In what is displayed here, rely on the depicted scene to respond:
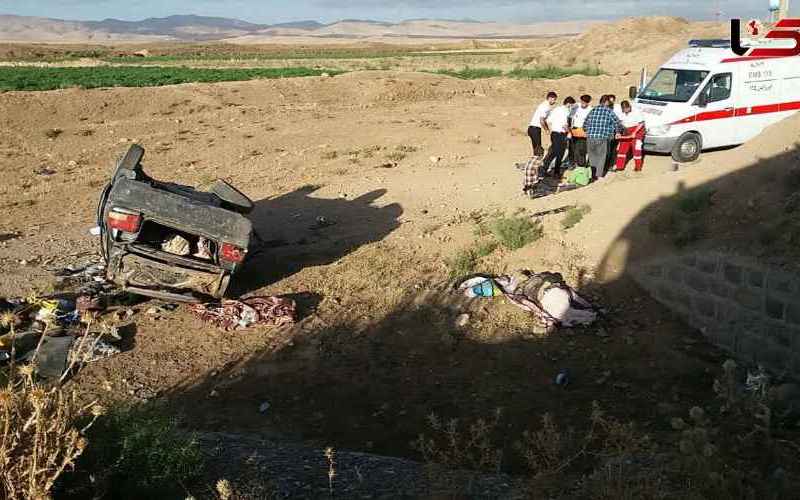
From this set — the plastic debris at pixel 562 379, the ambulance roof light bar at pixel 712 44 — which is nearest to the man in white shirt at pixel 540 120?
the ambulance roof light bar at pixel 712 44

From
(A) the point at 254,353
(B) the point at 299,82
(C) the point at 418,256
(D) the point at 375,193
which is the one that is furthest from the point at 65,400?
(B) the point at 299,82

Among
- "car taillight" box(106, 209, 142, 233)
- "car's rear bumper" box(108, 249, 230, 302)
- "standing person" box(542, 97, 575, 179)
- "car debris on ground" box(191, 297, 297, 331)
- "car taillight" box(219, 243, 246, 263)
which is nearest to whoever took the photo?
"car taillight" box(106, 209, 142, 233)

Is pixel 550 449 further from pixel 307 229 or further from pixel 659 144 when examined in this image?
pixel 659 144

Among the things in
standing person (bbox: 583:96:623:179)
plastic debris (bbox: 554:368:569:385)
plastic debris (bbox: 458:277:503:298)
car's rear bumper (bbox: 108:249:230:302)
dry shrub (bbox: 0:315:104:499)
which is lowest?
plastic debris (bbox: 554:368:569:385)

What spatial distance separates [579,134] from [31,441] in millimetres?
11925

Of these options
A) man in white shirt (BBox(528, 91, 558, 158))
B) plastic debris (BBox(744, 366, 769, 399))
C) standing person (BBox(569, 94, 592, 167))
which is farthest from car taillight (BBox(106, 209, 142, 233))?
standing person (BBox(569, 94, 592, 167))

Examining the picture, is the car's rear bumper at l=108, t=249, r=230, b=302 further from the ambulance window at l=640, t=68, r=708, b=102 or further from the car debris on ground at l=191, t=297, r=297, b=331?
the ambulance window at l=640, t=68, r=708, b=102

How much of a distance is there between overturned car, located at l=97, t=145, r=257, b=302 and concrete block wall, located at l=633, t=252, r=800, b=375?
15.3ft

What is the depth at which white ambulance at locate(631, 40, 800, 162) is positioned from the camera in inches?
538

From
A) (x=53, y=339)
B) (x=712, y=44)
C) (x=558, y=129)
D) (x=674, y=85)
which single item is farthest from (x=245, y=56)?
(x=53, y=339)

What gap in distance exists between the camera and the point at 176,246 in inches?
320

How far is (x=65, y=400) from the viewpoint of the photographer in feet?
11.2

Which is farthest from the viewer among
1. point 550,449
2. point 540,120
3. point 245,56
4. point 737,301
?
point 245,56

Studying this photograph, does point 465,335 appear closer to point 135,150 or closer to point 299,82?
point 135,150
